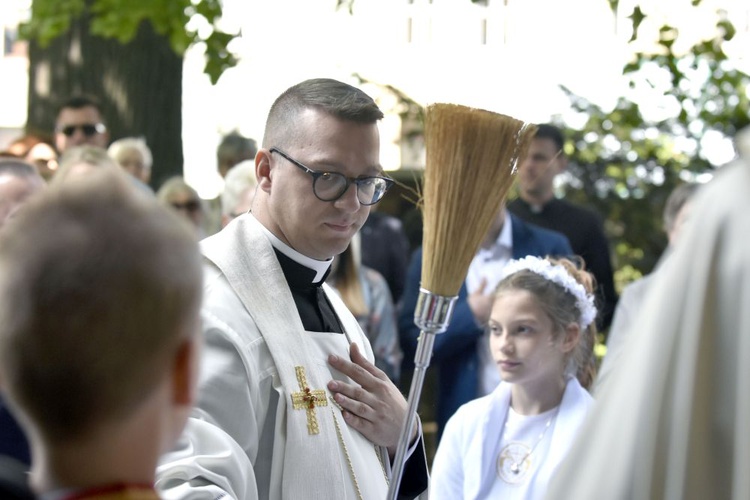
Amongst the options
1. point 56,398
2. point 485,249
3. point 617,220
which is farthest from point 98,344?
point 617,220

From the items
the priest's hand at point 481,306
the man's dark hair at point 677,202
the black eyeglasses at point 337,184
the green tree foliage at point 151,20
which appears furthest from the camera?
the green tree foliage at point 151,20

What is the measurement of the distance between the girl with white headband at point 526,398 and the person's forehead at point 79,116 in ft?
9.93

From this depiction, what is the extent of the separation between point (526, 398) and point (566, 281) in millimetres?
622

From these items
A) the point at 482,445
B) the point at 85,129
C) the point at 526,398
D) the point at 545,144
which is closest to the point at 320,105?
the point at 482,445

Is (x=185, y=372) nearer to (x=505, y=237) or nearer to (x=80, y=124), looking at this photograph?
(x=505, y=237)

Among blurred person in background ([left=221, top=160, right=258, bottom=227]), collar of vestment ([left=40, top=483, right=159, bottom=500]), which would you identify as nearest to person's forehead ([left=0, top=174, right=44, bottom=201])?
blurred person in background ([left=221, top=160, right=258, bottom=227])

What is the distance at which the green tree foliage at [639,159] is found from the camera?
37.6ft

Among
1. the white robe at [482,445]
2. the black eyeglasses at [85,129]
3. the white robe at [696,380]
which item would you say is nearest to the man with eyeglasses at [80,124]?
the black eyeglasses at [85,129]

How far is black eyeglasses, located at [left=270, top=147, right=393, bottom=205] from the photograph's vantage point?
3.45 meters

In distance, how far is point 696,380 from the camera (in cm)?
153

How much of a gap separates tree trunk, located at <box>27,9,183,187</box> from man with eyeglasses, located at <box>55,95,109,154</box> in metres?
1.88

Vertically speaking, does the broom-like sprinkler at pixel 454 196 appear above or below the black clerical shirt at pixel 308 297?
above

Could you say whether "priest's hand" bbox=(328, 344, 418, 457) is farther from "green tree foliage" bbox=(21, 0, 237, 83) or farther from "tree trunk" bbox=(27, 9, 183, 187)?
"tree trunk" bbox=(27, 9, 183, 187)

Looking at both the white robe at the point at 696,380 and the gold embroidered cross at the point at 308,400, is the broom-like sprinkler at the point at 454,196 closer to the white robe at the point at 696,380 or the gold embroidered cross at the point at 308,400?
the gold embroidered cross at the point at 308,400
